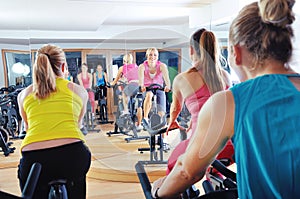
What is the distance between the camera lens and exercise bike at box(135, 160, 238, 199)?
3.22ft

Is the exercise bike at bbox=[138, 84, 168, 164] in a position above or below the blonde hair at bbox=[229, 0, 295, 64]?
below

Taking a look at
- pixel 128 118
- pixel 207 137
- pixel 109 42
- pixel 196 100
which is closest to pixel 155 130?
pixel 128 118

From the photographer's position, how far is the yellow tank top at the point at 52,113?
1.31m

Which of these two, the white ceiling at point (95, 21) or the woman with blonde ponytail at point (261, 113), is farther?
the white ceiling at point (95, 21)

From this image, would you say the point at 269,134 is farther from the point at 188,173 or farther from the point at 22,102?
the point at 22,102

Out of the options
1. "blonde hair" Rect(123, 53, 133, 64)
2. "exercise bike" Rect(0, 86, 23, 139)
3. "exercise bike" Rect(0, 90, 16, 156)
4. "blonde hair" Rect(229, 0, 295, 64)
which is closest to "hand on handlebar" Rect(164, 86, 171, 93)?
"blonde hair" Rect(123, 53, 133, 64)

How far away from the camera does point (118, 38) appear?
1.31m

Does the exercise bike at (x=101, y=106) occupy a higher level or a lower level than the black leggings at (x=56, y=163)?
higher

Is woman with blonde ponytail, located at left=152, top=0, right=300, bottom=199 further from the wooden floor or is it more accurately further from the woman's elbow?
the wooden floor

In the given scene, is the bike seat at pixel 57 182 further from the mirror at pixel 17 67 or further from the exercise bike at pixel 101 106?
the mirror at pixel 17 67

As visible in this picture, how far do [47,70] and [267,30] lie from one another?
38.0 inches

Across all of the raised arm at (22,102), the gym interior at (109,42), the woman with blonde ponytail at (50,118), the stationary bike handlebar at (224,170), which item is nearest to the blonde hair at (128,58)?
the gym interior at (109,42)

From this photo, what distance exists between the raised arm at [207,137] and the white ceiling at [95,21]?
2.06 feet

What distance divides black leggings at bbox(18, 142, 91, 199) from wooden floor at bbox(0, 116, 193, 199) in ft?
0.21
